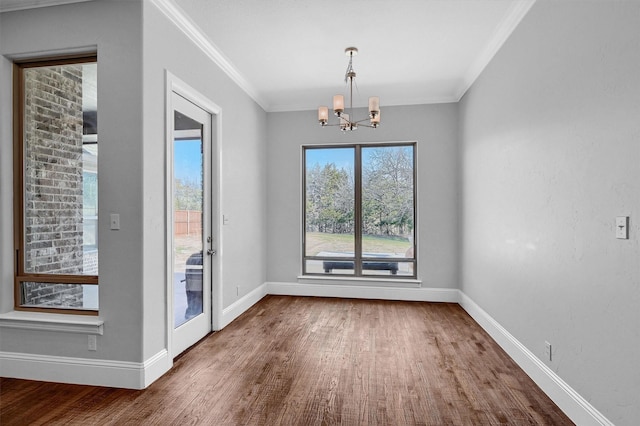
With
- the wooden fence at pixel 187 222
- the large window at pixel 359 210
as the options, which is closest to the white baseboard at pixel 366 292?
the large window at pixel 359 210

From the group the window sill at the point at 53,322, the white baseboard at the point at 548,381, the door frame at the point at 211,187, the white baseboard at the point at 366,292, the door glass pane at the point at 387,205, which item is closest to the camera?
the white baseboard at the point at 548,381

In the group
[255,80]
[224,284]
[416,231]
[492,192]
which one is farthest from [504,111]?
[224,284]

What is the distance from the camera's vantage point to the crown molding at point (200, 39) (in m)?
2.82

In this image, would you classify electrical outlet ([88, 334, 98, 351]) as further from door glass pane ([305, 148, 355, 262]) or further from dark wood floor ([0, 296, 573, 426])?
door glass pane ([305, 148, 355, 262])

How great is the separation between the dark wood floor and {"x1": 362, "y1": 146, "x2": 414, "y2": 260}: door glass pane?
1.65 m

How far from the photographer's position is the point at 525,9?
281cm

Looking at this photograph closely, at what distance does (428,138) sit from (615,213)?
3.50 m

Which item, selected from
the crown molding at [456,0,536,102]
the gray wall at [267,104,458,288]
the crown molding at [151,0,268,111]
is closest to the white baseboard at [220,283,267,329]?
the gray wall at [267,104,458,288]

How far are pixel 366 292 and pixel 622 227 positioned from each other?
3.77m

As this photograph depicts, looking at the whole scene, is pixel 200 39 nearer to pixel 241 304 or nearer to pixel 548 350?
pixel 241 304

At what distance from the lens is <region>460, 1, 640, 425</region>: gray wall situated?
176 cm

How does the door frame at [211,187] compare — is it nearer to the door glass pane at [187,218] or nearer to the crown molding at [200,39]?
the door glass pane at [187,218]

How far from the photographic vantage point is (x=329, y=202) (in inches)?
218

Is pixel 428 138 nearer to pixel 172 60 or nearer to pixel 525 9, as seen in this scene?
pixel 525 9
